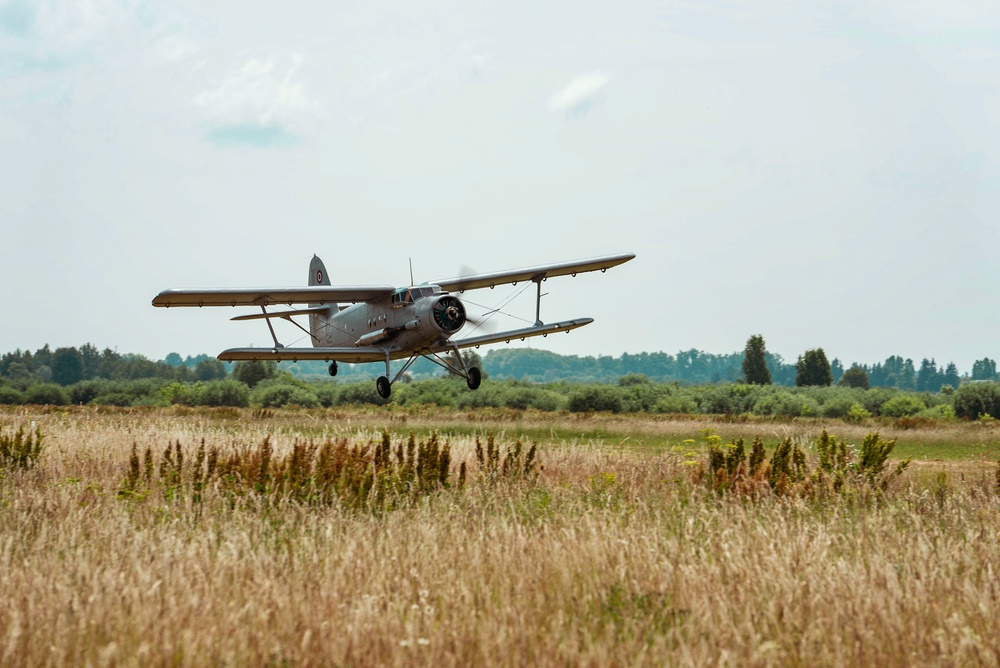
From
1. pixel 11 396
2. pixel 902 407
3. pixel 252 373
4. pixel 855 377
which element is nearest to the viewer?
pixel 11 396

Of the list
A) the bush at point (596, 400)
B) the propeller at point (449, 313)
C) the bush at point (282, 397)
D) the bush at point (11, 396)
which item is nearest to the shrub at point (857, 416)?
the bush at point (596, 400)

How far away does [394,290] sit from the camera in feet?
103

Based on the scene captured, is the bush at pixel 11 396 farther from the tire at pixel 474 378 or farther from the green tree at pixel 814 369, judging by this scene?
the green tree at pixel 814 369

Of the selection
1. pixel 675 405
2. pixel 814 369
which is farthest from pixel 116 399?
pixel 814 369

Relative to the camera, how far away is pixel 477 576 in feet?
25.8

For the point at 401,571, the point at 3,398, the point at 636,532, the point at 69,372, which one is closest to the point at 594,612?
the point at 401,571

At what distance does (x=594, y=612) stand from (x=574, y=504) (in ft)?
15.0

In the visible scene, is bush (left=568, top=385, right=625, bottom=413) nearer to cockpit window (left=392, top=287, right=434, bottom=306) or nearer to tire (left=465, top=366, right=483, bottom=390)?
tire (left=465, top=366, right=483, bottom=390)

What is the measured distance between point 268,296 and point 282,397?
45.1 metres

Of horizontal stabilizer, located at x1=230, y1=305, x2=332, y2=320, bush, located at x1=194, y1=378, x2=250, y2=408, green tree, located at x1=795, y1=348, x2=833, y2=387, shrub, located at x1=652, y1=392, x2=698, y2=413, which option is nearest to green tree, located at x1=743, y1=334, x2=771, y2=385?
green tree, located at x1=795, y1=348, x2=833, y2=387

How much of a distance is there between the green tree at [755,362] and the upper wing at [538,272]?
124 metres

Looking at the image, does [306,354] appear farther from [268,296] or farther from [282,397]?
[282,397]

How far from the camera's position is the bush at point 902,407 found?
8250cm

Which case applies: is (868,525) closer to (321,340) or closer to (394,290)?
(394,290)
